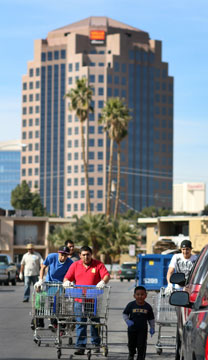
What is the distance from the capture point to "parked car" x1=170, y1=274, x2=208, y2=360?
6230mm

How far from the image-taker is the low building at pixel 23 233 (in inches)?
4181

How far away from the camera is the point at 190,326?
7.34 meters

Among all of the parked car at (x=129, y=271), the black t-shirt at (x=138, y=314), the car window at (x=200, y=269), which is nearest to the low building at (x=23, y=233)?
the parked car at (x=129, y=271)

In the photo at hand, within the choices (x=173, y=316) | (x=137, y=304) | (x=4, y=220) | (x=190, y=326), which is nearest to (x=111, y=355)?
(x=173, y=316)

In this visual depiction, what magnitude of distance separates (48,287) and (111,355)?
4.64 ft

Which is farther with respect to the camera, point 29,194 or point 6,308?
point 29,194

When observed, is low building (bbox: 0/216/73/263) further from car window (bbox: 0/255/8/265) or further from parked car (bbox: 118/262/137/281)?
car window (bbox: 0/255/8/265)

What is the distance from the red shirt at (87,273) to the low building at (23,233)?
9171cm

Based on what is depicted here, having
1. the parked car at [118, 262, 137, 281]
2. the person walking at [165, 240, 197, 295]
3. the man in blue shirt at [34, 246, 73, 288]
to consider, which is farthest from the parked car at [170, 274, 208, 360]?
the parked car at [118, 262, 137, 281]

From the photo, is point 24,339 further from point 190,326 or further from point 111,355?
point 190,326

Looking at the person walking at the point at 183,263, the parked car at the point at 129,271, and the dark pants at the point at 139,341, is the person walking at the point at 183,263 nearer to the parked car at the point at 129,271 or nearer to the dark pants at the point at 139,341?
the dark pants at the point at 139,341

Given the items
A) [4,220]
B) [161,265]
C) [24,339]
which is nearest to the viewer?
[24,339]

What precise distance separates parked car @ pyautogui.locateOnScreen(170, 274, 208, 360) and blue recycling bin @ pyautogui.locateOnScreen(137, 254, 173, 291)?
103ft

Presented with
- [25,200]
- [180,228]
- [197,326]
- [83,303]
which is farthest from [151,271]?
[25,200]
